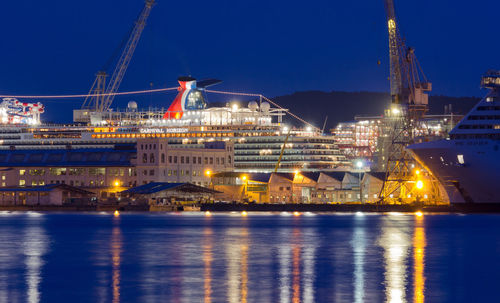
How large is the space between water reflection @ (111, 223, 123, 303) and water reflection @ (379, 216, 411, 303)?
1077 centimetres

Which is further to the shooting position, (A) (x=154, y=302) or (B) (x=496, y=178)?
(B) (x=496, y=178)

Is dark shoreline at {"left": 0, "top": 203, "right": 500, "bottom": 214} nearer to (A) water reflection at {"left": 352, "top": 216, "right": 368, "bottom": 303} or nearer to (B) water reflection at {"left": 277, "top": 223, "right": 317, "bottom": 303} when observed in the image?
(A) water reflection at {"left": 352, "top": 216, "right": 368, "bottom": 303}

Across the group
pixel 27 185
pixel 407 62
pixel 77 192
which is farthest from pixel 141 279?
pixel 27 185

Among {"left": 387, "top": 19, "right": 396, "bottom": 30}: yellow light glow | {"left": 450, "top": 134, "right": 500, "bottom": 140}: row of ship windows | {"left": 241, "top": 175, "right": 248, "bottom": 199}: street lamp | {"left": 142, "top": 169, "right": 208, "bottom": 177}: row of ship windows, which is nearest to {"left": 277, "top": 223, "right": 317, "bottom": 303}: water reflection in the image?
{"left": 450, "top": 134, "right": 500, "bottom": 140}: row of ship windows

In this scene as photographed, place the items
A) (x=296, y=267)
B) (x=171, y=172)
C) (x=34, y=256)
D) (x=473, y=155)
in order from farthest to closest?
(x=171, y=172), (x=473, y=155), (x=34, y=256), (x=296, y=267)

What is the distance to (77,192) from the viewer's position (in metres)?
143

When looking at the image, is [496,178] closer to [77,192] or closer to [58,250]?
[58,250]

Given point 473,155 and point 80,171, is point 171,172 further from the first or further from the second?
point 473,155

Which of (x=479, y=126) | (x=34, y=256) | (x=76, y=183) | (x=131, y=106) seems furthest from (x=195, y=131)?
(x=34, y=256)

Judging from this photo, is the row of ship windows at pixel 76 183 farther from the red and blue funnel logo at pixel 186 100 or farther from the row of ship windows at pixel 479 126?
the row of ship windows at pixel 479 126

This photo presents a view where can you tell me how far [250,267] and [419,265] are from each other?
8.78 meters

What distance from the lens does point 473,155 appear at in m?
99.4

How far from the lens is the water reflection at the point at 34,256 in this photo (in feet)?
122

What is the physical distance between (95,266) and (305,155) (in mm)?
117079
